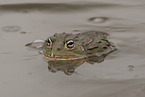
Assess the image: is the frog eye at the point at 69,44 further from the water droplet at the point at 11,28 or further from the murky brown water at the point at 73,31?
the water droplet at the point at 11,28

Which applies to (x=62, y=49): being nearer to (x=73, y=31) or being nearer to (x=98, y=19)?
(x=73, y=31)

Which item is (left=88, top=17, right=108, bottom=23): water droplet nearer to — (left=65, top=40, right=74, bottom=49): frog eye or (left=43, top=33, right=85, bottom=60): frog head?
(left=43, top=33, right=85, bottom=60): frog head

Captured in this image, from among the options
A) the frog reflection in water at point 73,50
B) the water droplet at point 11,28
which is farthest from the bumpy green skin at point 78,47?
the water droplet at point 11,28

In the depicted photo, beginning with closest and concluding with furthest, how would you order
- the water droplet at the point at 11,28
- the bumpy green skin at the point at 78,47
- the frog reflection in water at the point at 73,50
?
the frog reflection in water at the point at 73,50 → the bumpy green skin at the point at 78,47 → the water droplet at the point at 11,28

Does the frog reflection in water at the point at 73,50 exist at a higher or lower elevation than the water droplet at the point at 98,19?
lower

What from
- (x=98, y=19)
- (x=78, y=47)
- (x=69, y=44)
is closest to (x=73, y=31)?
(x=98, y=19)

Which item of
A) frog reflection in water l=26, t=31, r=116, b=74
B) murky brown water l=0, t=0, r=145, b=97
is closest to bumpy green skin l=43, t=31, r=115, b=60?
frog reflection in water l=26, t=31, r=116, b=74

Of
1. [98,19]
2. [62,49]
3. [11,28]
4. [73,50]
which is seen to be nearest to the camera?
[62,49]
